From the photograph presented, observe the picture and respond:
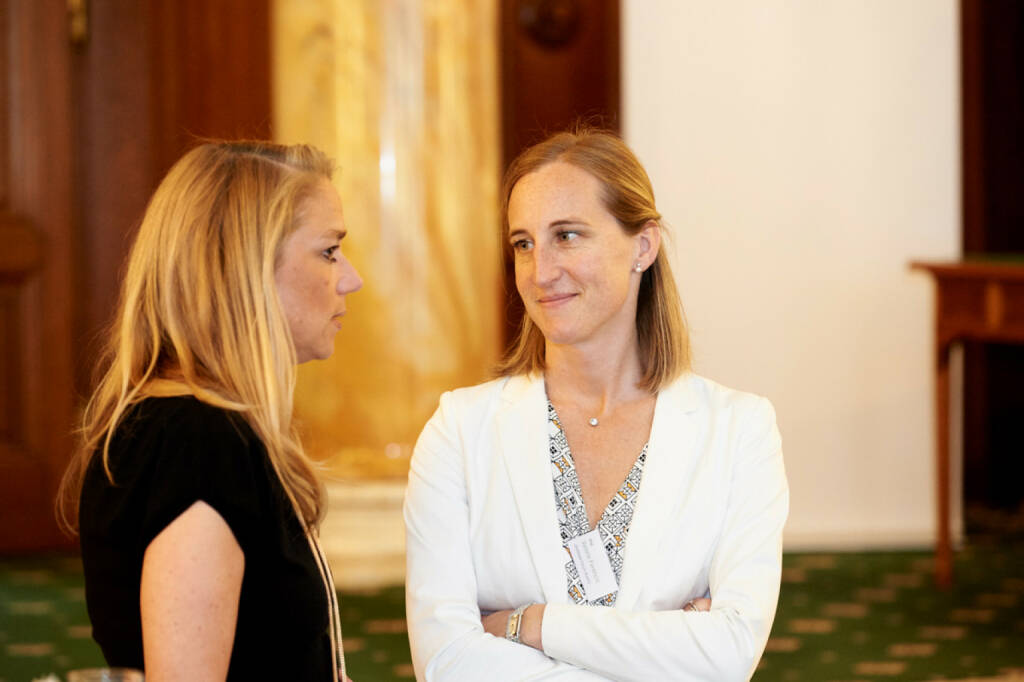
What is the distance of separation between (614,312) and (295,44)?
450 cm

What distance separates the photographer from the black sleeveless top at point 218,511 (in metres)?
1.41

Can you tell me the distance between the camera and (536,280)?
2014 millimetres

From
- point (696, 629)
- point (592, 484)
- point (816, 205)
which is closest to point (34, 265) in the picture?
point (816, 205)

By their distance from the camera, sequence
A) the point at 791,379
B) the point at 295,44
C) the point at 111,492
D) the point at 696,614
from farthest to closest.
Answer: the point at 295,44, the point at 791,379, the point at 696,614, the point at 111,492

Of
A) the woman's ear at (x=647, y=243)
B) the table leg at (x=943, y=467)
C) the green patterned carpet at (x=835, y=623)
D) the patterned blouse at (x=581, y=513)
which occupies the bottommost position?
the green patterned carpet at (x=835, y=623)

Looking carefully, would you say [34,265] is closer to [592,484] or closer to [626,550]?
[592,484]

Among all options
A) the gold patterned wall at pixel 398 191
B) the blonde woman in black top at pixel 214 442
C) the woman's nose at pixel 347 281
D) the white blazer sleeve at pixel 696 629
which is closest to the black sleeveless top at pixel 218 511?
the blonde woman in black top at pixel 214 442

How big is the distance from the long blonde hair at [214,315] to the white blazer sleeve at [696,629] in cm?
46

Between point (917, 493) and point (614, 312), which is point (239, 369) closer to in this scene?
point (614, 312)

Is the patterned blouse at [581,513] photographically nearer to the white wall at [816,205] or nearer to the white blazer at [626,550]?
the white blazer at [626,550]

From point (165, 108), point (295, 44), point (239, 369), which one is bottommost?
point (239, 369)

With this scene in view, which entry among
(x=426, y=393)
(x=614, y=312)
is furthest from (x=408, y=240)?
(x=614, y=312)

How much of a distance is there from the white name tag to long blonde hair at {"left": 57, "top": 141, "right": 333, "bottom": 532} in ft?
1.62

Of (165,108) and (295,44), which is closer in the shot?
(165,108)
